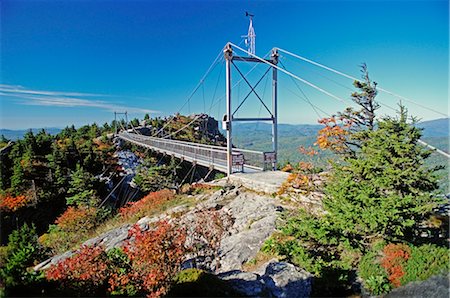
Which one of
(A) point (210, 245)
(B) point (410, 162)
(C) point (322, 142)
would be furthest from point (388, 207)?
(A) point (210, 245)

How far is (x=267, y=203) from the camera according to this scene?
720 cm

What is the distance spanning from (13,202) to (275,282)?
14851 millimetres

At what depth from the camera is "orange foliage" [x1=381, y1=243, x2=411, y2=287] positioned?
139 inches

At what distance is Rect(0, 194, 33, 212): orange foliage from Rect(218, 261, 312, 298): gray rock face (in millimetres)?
Answer: 13780

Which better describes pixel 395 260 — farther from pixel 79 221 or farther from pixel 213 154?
pixel 79 221

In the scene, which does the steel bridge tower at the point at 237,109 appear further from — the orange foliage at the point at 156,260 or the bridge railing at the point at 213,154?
the orange foliage at the point at 156,260

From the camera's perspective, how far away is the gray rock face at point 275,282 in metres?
3.54

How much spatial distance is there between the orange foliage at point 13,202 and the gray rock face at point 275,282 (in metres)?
13.8

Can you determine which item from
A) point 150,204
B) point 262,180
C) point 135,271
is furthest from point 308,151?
point 150,204

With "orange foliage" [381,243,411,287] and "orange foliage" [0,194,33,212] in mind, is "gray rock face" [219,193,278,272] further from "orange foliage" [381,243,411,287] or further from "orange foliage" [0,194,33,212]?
"orange foliage" [0,194,33,212]

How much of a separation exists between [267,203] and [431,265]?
402 centimetres

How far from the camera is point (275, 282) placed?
373cm

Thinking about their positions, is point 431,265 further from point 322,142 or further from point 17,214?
point 17,214

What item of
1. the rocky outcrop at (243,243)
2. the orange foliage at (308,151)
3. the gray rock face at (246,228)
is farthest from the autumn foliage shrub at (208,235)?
the orange foliage at (308,151)
